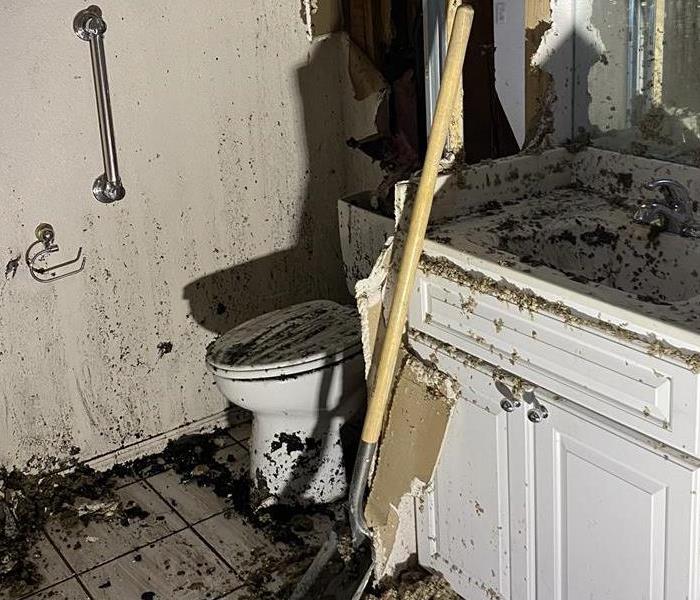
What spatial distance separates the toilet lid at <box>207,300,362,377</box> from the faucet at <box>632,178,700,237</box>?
0.76m

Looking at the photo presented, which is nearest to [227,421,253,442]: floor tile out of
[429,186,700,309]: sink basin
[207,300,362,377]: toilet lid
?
[207,300,362,377]: toilet lid

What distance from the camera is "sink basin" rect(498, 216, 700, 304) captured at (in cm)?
169

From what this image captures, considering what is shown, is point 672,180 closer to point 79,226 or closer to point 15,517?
point 79,226

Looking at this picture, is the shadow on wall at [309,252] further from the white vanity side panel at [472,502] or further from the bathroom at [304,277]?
the white vanity side panel at [472,502]

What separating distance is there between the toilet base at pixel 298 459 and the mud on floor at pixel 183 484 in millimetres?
36

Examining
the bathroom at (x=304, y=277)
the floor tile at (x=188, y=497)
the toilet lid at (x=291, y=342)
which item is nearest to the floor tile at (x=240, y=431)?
the bathroom at (x=304, y=277)

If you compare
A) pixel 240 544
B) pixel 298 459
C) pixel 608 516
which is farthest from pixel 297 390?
pixel 608 516

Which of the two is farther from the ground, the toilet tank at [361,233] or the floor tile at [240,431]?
the toilet tank at [361,233]

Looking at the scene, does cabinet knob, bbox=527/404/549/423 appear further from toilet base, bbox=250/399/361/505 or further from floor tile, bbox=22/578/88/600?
floor tile, bbox=22/578/88/600

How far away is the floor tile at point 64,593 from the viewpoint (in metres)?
2.19

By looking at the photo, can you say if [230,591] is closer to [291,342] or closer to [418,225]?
[291,342]

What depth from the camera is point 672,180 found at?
182cm

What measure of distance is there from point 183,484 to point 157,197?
2.36ft

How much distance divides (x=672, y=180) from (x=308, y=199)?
3.92 ft
